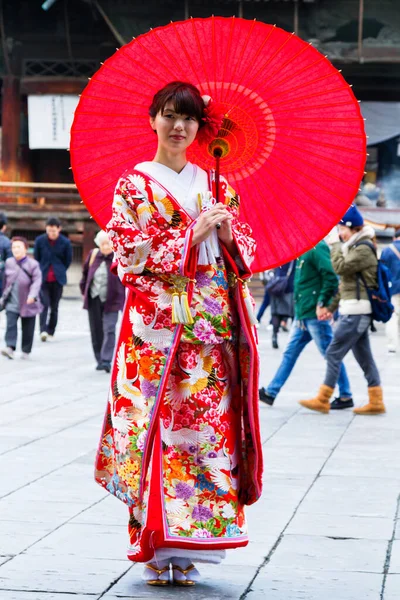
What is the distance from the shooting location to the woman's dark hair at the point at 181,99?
4.06 m

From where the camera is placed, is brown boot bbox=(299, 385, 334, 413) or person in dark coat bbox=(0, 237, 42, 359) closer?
brown boot bbox=(299, 385, 334, 413)

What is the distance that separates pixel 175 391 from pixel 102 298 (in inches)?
287

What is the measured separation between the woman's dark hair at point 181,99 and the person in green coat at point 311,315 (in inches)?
183

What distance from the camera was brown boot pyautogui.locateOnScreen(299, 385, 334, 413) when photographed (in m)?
8.47

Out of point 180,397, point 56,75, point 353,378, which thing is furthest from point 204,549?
point 56,75

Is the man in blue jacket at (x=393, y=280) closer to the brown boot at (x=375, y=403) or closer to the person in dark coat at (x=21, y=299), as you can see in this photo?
the person in dark coat at (x=21, y=299)

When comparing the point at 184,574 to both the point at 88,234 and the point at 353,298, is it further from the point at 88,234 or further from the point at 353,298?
the point at 88,234

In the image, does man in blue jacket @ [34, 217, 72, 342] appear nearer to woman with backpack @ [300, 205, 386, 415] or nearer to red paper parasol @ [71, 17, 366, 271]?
woman with backpack @ [300, 205, 386, 415]

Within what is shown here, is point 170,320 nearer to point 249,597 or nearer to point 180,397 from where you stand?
point 180,397

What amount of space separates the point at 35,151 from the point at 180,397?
73.2 feet

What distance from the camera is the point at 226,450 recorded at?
4.04 m

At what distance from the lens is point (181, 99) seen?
4055mm

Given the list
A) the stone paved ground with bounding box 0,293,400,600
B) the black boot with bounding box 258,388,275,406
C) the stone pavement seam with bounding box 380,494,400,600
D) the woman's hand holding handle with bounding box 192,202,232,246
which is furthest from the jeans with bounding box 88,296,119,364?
the woman's hand holding handle with bounding box 192,202,232,246

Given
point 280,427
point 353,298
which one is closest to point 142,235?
point 280,427
